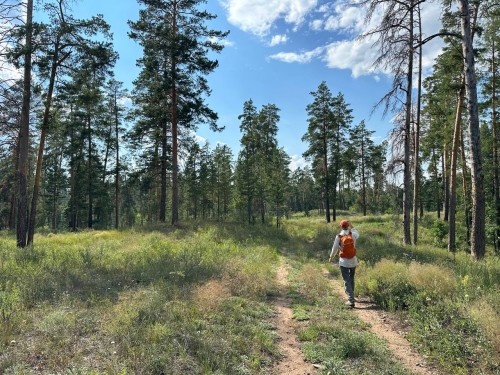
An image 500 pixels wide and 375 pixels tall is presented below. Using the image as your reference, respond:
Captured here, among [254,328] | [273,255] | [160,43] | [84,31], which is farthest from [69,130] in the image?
[254,328]

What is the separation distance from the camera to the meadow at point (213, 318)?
4.49m

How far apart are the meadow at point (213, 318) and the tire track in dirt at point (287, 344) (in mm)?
139

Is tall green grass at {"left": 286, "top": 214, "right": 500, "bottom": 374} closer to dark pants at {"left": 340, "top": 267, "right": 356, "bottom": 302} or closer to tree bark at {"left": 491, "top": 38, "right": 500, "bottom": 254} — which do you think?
dark pants at {"left": 340, "top": 267, "right": 356, "bottom": 302}

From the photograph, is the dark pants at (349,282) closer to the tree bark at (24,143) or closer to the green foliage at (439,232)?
the tree bark at (24,143)

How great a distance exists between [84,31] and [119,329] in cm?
1413

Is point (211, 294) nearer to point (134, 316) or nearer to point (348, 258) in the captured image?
point (134, 316)

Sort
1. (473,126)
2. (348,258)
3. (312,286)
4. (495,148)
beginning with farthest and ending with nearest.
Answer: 1. (495,148)
2. (312,286)
3. (473,126)
4. (348,258)

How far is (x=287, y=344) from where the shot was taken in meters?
5.61

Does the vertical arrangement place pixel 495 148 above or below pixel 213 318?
above

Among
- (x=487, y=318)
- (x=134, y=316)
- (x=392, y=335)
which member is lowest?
(x=392, y=335)

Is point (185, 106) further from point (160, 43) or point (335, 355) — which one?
point (335, 355)

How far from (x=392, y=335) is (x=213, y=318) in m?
3.25

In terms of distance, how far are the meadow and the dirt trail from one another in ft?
0.61

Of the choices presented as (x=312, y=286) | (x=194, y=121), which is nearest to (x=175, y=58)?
(x=194, y=121)
